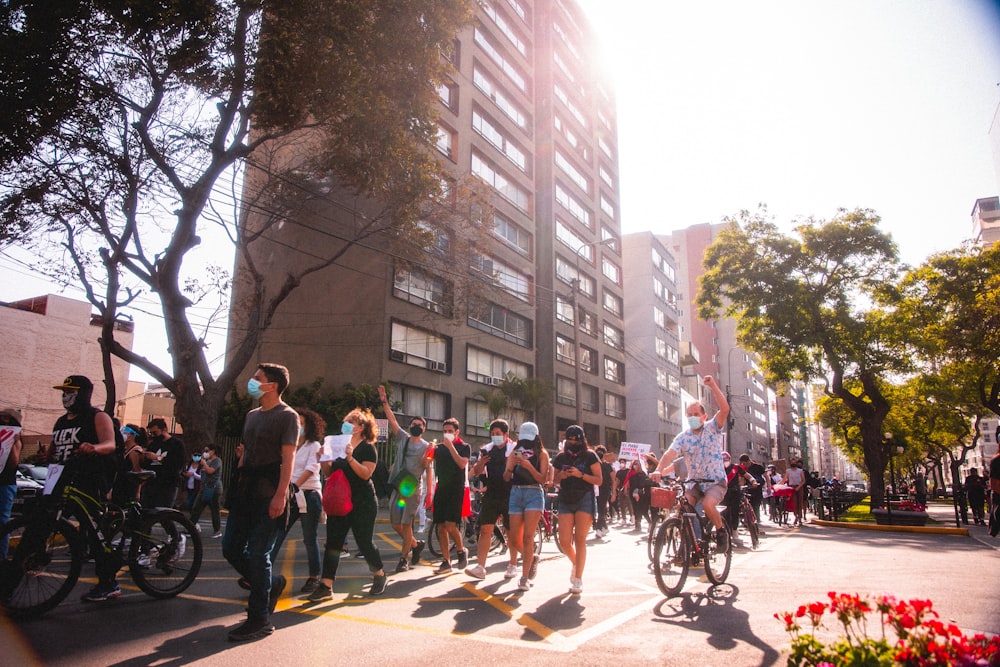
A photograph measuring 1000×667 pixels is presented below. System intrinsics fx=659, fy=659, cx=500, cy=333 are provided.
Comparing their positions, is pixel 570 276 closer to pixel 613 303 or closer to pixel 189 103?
pixel 613 303

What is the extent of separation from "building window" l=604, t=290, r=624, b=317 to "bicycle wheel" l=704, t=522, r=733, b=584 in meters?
44.0

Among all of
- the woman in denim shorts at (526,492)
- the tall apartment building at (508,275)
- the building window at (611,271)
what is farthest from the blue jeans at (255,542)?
the building window at (611,271)

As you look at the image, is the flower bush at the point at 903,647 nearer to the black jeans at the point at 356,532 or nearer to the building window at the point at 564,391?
the black jeans at the point at 356,532

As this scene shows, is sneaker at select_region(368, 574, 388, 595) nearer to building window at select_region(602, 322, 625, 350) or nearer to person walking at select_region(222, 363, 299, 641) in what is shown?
person walking at select_region(222, 363, 299, 641)

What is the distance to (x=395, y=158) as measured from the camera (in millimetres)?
18953

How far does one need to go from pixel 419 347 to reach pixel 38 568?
24.7 meters

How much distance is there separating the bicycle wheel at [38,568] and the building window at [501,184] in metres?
32.4

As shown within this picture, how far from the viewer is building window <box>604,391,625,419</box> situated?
4903 centimetres

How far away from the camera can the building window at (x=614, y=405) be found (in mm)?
49031

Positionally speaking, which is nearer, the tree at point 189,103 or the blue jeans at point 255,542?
the blue jeans at point 255,542

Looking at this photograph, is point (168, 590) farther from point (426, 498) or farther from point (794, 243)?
point (794, 243)

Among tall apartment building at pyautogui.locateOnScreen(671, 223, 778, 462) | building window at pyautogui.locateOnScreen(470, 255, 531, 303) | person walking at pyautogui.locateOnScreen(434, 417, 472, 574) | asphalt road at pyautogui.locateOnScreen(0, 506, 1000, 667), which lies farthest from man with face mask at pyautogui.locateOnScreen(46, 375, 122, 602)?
tall apartment building at pyautogui.locateOnScreen(671, 223, 778, 462)

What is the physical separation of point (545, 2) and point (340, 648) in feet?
166

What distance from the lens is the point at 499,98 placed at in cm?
4022
